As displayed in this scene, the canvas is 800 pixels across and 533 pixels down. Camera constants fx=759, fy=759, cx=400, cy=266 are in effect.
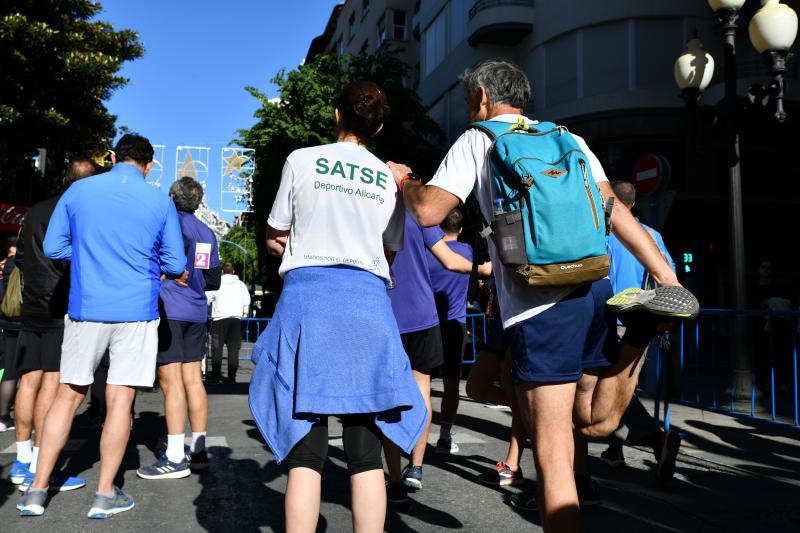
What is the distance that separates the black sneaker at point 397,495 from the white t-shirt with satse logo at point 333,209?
5.92 ft

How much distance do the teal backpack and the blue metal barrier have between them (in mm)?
3496

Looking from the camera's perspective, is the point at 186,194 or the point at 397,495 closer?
the point at 397,495

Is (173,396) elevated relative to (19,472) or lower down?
elevated

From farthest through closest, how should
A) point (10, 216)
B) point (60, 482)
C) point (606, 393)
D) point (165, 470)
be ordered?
point (10, 216), point (165, 470), point (60, 482), point (606, 393)

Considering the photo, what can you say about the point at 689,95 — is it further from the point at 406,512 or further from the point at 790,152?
the point at 790,152

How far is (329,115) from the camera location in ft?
84.7

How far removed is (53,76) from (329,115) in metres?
8.57

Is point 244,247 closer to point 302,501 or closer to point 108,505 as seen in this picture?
point 108,505

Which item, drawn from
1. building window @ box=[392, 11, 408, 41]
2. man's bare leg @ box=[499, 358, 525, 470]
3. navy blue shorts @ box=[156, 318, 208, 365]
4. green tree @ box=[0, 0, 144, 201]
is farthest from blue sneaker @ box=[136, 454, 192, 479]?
building window @ box=[392, 11, 408, 41]

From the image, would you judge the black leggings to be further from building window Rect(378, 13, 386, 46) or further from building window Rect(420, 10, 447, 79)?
building window Rect(378, 13, 386, 46)

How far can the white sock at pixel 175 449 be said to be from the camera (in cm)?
496

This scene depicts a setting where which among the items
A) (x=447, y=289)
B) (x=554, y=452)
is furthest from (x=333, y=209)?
(x=447, y=289)

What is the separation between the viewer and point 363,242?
2.95 meters

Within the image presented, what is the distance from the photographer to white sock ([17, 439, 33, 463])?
4.89m
